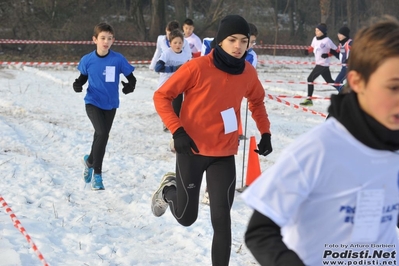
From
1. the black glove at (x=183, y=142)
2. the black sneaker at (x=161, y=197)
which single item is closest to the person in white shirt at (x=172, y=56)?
the black sneaker at (x=161, y=197)

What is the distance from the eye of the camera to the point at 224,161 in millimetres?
4418

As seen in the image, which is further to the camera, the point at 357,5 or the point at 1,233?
the point at 357,5

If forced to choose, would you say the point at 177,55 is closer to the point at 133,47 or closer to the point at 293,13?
the point at 133,47

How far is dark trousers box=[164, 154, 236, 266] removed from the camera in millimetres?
4176

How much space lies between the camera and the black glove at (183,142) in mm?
4137


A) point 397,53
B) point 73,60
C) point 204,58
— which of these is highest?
point 397,53

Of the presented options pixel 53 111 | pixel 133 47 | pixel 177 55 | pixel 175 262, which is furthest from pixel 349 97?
pixel 133 47

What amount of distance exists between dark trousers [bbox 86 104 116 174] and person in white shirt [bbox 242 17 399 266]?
4.99 meters

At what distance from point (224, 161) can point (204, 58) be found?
73 cm

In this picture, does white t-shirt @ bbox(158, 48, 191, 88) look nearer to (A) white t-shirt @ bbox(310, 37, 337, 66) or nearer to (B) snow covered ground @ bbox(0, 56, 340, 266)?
(B) snow covered ground @ bbox(0, 56, 340, 266)

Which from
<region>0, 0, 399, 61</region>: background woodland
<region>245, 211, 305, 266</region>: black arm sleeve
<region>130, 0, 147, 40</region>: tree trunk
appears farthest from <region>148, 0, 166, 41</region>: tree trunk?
<region>245, 211, 305, 266</region>: black arm sleeve

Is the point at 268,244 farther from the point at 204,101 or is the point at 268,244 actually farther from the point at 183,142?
the point at 204,101

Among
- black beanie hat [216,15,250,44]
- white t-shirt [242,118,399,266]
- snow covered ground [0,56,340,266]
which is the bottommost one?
snow covered ground [0,56,340,266]

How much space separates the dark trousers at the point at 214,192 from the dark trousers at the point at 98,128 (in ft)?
7.88
